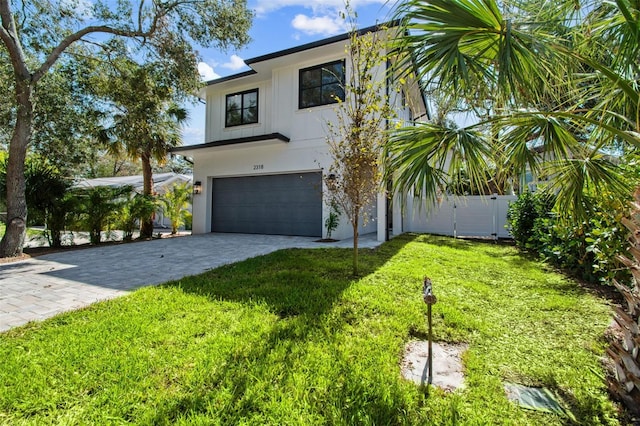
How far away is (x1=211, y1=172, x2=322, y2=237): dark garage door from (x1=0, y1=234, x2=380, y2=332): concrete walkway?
269 centimetres

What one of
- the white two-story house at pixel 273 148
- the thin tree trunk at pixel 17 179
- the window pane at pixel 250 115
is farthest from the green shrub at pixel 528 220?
the thin tree trunk at pixel 17 179

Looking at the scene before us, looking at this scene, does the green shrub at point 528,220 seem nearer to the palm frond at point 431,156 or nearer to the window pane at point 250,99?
the palm frond at point 431,156

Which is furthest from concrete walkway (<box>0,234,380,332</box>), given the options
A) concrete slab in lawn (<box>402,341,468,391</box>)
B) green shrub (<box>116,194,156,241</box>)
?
concrete slab in lawn (<box>402,341,468,391</box>)

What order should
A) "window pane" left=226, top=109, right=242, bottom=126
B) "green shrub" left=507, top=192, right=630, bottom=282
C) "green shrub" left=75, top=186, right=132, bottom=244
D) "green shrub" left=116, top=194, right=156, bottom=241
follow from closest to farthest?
"green shrub" left=507, top=192, right=630, bottom=282 < "green shrub" left=75, top=186, right=132, bottom=244 < "green shrub" left=116, top=194, right=156, bottom=241 < "window pane" left=226, top=109, right=242, bottom=126

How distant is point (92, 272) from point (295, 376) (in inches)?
227

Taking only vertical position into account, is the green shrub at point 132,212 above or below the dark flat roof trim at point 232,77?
below

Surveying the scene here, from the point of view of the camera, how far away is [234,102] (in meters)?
14.0

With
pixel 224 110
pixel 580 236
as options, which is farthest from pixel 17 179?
pixel 580 236

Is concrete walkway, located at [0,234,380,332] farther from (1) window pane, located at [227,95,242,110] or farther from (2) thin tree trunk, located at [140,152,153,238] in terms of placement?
(1) window pane, located at [227,95,242,110]

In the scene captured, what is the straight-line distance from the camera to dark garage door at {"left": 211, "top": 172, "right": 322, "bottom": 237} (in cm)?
1193

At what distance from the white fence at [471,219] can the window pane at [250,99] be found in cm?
819

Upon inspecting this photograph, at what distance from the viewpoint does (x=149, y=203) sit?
11.8m

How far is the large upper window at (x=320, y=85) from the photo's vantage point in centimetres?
1106

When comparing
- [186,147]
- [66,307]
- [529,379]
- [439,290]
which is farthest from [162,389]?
[186,147]
